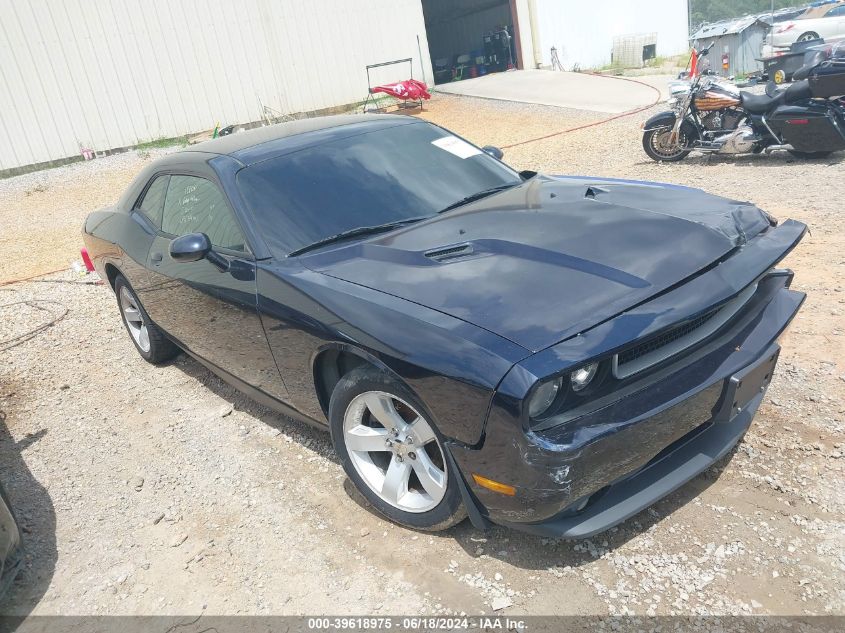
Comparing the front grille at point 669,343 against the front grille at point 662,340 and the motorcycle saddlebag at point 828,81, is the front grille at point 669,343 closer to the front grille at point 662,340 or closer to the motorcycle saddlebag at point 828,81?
the front grille at point 662,340

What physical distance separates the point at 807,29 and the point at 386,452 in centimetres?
2022

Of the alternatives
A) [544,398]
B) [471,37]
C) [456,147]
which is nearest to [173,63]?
[456,147]

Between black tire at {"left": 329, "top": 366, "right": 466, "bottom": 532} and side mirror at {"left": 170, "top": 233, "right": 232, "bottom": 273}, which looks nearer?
black tire at {"left": 329, "top": 366, "right": 466, "bottom": 532}

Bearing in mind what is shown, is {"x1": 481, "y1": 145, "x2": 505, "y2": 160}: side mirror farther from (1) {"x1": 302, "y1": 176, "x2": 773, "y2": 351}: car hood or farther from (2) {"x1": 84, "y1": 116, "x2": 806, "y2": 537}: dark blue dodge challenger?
(1) {"x1": 302, "y1": 176, "x2": 773, "y2": 351}: car hood

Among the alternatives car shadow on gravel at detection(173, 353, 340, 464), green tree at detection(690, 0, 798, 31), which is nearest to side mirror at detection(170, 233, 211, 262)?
car shadow on gravel at detection(173, 353, 340, 464)

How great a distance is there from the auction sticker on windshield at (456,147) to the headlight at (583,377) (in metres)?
1.96

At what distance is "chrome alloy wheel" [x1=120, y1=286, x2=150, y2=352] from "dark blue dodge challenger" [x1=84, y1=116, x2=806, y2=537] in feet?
3.40

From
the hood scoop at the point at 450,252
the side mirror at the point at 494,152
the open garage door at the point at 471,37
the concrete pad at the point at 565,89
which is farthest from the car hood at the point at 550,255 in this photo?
the open garage door at the point at 471,37

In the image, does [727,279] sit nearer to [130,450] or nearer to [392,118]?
[392,118]

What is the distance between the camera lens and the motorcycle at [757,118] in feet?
23.9

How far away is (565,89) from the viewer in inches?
654

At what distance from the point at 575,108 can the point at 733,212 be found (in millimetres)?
12326

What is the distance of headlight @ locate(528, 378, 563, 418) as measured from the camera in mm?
2097

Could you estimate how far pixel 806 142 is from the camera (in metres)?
7.52
